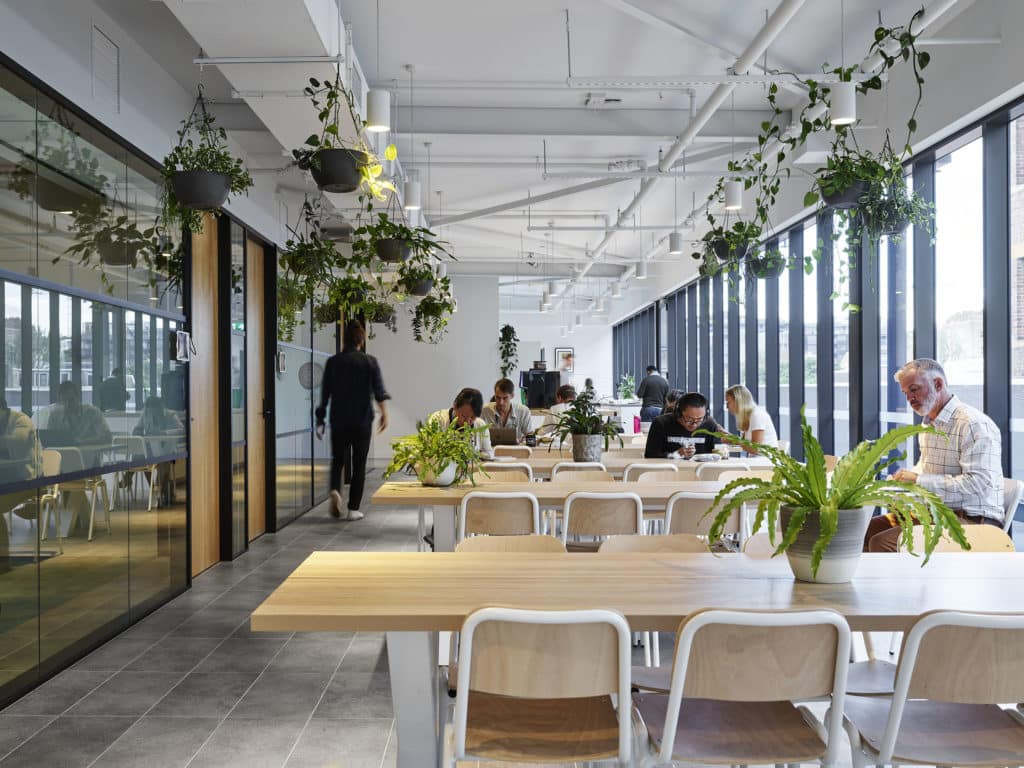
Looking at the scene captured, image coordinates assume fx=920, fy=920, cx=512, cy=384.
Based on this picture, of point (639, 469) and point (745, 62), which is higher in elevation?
point (745, 62)

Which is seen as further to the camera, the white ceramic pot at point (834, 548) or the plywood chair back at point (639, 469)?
the plywood chair back at point (639, 469)

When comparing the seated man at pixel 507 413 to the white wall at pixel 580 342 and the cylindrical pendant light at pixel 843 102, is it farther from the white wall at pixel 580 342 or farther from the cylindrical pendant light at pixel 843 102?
the white wall at pixel 580 342

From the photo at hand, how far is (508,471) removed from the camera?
5250 millimetres

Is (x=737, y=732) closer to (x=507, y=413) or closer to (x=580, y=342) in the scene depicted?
(x=507, y=413)

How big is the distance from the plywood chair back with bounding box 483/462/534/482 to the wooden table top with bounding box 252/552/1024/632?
87.2 inches

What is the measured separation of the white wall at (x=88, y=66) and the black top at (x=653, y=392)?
26.9 feet

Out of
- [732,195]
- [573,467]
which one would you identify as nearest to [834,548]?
[573,467]

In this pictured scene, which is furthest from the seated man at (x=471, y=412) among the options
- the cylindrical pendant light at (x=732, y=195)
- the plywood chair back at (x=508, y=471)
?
the cylindrical pendant light at (x=732, y=195)

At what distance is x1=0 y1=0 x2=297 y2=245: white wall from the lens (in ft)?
12.5

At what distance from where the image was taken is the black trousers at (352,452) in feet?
28.4

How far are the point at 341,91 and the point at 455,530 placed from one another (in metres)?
2.47

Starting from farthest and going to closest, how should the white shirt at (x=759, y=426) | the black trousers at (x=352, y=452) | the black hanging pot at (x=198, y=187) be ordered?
the black trousers at (x=352, y=452) → the white shirt at (x=759, y=426) → the black hanging pot at (x=198, y=187)

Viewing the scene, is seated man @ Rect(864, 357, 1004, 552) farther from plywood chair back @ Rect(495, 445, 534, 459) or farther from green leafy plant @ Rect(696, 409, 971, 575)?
plywood chair back @ Rect(495, 445, 534, 459)

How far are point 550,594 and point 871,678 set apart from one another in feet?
3.47
